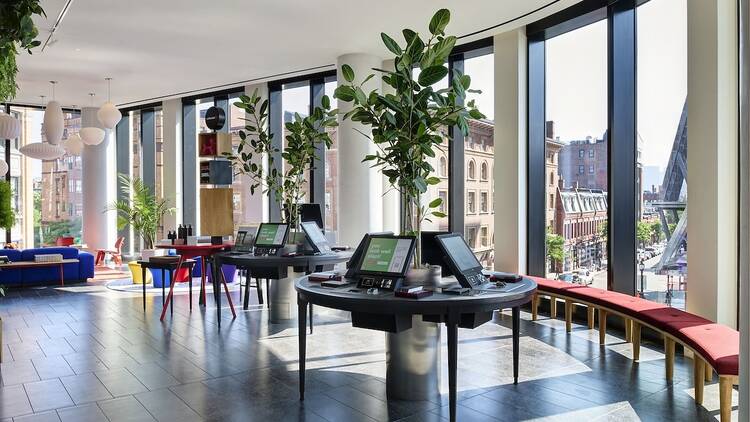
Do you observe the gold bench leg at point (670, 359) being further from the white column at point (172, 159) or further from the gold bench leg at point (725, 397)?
the white column at point (172, 159)

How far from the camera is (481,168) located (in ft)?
27.0

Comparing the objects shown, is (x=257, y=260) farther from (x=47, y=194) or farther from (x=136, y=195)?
(x=47, y=194)

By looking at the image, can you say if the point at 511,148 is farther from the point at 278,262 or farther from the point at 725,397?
the point at 725,397

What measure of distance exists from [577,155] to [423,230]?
2.39m

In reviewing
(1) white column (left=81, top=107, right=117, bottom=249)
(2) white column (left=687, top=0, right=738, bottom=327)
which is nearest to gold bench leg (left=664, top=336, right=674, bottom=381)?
(2) white column (left=687, top=0, right=738, bottom=327)

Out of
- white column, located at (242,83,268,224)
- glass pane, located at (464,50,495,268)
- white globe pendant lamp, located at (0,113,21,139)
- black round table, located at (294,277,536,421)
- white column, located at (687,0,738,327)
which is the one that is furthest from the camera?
white column, located at (242,83,268,224)

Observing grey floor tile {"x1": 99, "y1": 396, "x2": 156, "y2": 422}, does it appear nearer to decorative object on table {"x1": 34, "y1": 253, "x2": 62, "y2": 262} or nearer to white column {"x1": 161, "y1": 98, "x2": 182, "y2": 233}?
decorative object on table {"x1": 34, "y1": 253, "x2": 62, "y2": 262}

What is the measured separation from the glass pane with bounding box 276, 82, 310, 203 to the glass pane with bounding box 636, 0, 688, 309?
5.85m

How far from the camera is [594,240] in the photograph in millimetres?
6902

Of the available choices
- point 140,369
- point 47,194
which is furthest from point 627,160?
point 47,194

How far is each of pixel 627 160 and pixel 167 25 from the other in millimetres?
5546

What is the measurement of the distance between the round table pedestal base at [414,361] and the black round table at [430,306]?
0.42m

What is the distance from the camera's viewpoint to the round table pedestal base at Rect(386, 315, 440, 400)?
4.10 m

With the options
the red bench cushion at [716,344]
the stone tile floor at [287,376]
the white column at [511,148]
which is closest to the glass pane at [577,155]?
the white column at [511,148]
